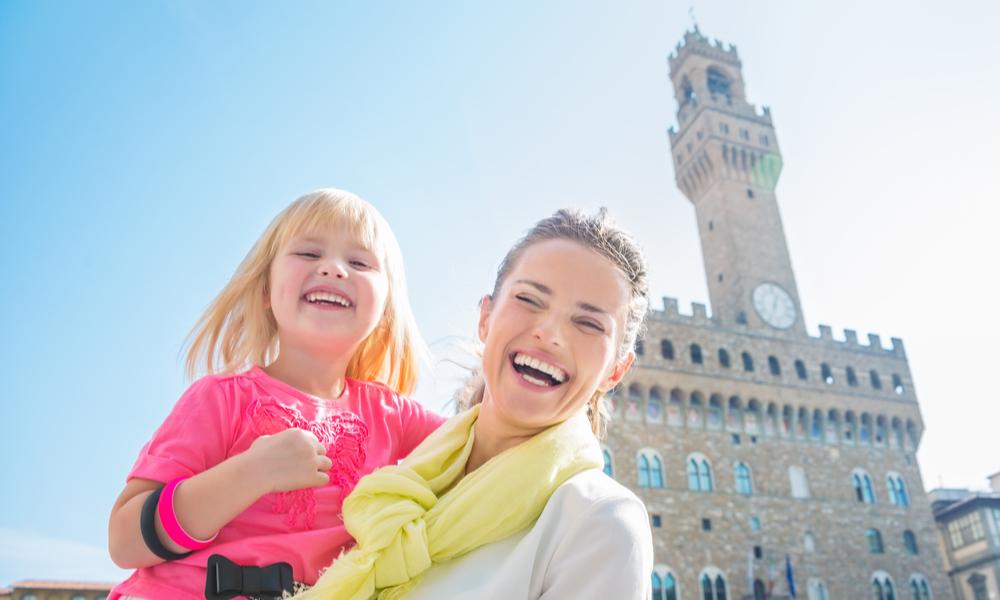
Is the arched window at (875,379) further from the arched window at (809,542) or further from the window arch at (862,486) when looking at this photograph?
the arched window at (809,542)

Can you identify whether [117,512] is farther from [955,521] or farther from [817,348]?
[955,521]

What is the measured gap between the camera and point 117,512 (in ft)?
5.34

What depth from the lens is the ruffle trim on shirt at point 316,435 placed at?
1854 mm

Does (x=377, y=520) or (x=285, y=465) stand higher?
(x=285, y=465)

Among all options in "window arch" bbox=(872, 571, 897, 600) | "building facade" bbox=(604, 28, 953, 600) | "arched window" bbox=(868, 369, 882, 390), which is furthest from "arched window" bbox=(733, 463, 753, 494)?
"arched window" bbox=(868, 369, 882, 390)

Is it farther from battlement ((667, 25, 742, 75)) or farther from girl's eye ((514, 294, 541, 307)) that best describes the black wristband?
battlement ((667, 25, 742, 75))

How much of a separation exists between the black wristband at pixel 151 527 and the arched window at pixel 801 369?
25574 millimetres

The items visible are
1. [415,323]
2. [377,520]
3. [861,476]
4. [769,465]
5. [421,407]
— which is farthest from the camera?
[861,476]

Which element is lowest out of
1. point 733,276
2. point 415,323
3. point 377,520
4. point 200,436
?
point 377,520

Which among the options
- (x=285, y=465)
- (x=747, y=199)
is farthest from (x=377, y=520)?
(x=747, y=199)

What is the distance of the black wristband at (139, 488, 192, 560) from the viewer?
62.1 inches

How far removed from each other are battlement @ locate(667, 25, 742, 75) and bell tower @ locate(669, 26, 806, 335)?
0.15ft

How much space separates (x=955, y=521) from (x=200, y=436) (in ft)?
111

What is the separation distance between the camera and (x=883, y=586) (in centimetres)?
2166
